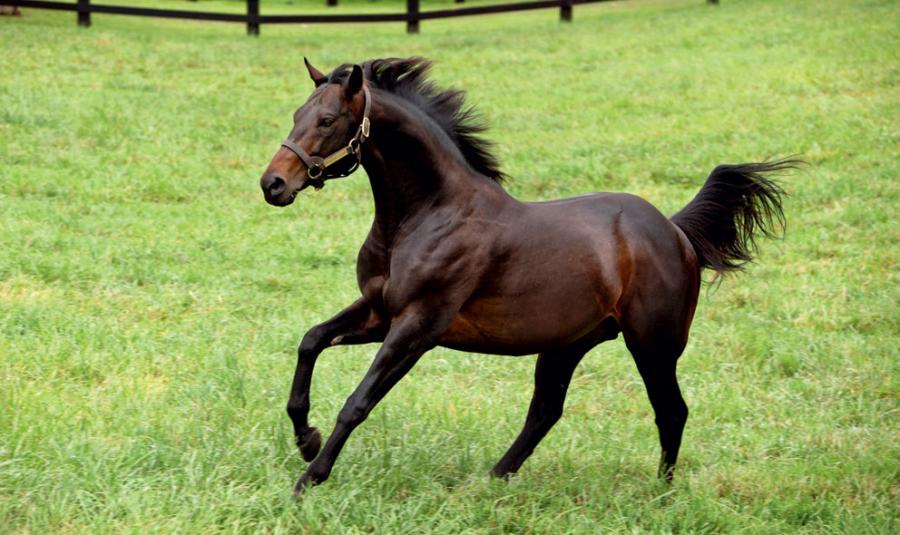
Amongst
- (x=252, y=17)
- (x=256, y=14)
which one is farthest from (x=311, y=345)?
(x=256, y=14)

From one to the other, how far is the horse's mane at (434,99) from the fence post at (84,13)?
18.9 m

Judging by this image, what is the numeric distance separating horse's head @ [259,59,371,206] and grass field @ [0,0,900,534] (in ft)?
4.22

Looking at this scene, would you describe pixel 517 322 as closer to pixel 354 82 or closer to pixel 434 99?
pixel 434 99

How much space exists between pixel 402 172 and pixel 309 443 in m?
1.29

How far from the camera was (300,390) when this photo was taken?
201 inches

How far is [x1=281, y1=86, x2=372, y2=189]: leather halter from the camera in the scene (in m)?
4.80

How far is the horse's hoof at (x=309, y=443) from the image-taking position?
5.14 m

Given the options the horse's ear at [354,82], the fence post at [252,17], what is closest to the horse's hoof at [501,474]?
the horse's ear at [354,82]

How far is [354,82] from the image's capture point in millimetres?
4871

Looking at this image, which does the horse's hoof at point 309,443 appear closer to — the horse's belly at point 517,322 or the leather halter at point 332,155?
the horse's belly at point 517,322

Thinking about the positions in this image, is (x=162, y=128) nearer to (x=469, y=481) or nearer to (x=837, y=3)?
(x=469, y=481)

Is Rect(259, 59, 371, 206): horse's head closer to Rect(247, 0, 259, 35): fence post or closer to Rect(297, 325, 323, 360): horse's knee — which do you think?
Rect(297, 325, 323, 360): horse's knee

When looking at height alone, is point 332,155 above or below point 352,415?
above

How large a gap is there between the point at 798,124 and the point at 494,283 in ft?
35.2
